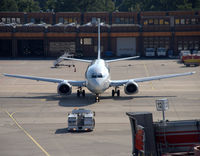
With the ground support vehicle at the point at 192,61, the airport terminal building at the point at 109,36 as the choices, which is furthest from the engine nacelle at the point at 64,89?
the airport terminal building at the point at 109,36

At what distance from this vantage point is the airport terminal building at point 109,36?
385ft

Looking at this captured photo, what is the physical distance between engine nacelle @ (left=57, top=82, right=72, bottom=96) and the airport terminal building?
6390 cm

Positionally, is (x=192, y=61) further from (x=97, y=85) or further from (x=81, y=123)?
(x=81, y=123)

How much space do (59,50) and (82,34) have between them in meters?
7.38

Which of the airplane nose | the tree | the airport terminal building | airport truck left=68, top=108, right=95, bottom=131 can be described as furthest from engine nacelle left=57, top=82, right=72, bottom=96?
the tree

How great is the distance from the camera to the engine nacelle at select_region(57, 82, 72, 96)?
5147cm

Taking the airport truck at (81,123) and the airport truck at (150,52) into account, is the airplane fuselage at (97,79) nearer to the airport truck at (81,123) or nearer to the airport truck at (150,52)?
the airport truck at (81,123)

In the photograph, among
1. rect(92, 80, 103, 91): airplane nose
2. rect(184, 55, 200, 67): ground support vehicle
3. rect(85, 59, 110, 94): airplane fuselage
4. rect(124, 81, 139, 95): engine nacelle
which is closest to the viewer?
rect(92, 80, 103, 91): airplane nose

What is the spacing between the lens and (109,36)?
11781 cm

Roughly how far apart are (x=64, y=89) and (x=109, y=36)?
221 ft

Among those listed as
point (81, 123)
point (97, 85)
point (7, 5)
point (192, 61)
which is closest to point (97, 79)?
point (97, 85)

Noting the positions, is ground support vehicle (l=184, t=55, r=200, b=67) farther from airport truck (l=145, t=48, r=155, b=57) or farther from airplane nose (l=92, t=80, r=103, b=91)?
airplane nose (l=92, t=80, r=103, b=91)

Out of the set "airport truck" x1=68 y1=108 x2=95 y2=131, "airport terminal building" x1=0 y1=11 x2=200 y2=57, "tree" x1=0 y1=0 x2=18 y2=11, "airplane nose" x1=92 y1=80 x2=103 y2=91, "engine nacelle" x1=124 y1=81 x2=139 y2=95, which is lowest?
"airport truck" x1=68 y1=108 x2=95 y2=131

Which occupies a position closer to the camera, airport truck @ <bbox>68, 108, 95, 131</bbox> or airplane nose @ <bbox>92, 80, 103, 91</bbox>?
airport truck @ <bbox>68, 108, 95, 131</bbox>
